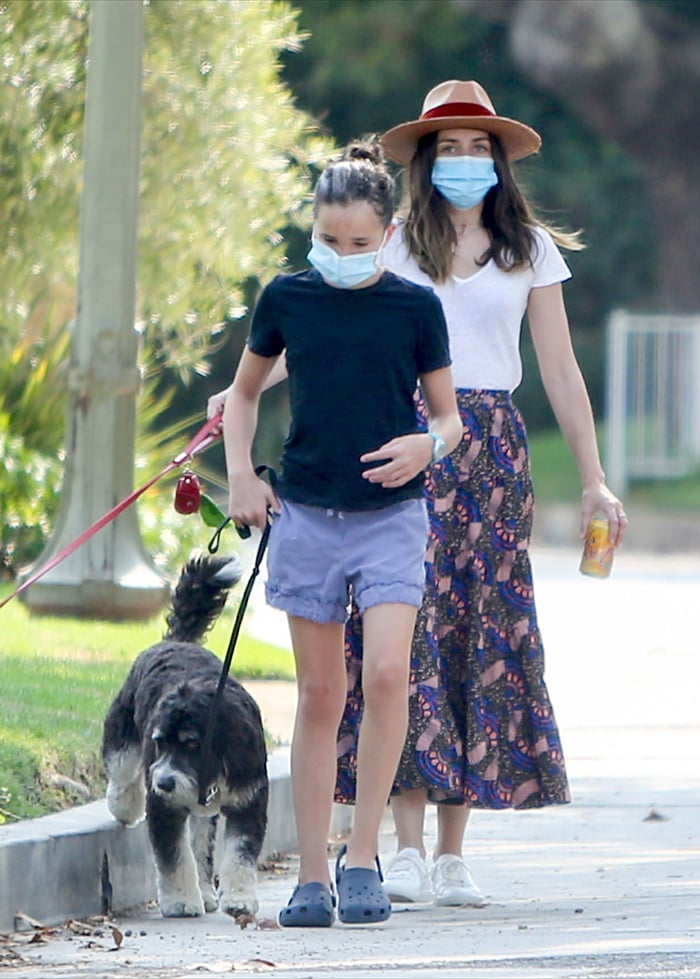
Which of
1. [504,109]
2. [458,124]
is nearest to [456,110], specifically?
[458,124]

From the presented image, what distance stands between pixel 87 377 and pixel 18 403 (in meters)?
2.50

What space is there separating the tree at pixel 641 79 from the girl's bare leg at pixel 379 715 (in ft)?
76.4

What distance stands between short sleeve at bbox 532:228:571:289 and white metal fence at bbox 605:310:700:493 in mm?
19098

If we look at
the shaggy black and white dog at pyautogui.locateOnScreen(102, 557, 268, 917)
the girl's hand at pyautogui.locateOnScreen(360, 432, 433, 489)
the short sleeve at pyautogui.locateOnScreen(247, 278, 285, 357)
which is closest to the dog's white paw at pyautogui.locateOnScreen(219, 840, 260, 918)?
the shaggy black and white dog at pyautogui.locateOnScreen(102, 557, 268, 917)

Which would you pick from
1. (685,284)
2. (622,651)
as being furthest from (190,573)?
(685,284)

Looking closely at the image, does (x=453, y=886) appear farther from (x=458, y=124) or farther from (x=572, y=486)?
(x=572, y=486)

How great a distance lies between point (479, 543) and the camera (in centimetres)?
568

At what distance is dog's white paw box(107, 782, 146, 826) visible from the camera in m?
5.70

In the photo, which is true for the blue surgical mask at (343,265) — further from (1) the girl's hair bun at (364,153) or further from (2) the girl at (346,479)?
(1) the girl's hair bun at (364,153)

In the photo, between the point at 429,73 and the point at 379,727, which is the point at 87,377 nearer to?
the point at 379,727

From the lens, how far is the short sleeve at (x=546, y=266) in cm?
570

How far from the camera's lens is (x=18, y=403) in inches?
493

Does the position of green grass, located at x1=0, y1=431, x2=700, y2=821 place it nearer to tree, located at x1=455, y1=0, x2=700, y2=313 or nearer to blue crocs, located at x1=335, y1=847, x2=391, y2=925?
blue crocs, located at x1=335, y1=847, x2=391, y2=925

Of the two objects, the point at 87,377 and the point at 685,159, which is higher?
the point at 685,159
